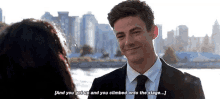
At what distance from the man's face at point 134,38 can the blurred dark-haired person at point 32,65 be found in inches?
29.0

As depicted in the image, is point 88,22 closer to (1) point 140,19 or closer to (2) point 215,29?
(2) point 215,29

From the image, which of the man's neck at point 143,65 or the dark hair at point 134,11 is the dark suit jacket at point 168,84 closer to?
the man's neck at point 143,65

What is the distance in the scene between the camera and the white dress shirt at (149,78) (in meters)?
1.82

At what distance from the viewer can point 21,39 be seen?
1214 mm

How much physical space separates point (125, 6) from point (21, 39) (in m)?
1.00

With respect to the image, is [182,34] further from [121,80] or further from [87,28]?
[121,80]

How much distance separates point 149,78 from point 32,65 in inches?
39.3

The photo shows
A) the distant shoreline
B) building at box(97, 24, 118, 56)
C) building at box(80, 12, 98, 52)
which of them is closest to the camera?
the distant shoreline

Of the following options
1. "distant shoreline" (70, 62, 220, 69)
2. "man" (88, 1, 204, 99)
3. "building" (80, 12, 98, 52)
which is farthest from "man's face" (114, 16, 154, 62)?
"building" (80, 12, 98, 52)

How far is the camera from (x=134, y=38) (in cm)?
186

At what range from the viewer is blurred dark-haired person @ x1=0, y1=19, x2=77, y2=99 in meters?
1.18

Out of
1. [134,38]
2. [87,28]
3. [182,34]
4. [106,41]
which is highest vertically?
[87,28]

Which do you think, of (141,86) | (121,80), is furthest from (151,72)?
(121,80)

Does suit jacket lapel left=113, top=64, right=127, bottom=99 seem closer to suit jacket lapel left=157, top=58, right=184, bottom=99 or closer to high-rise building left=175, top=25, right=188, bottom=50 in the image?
suit jacket lapel left=157, top=58, right=184, bottom=99
